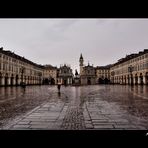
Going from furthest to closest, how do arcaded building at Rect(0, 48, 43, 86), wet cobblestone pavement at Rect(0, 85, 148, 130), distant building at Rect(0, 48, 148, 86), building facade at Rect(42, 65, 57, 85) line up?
building facade at Rect(42, 65, 57, 85) < distant building at Rect(0, 48, 148, 86) < arcaded building at Rect(0, 48, 43, 86) < wet cobblestone pavement at Rect(0, 85, 148, 130)

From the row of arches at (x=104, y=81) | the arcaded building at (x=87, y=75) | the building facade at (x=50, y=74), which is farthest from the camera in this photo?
the row of arches at (x=104, y=81)

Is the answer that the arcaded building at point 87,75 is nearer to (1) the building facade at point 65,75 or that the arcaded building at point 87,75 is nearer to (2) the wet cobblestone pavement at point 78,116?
(1) the building facade at point 65,75

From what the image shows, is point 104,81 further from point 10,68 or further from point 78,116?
point 78,116

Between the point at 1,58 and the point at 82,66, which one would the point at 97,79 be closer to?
the point at 82,66

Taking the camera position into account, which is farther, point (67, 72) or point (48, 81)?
point (48, 81)

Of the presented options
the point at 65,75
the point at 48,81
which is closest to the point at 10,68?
the point at 65,75

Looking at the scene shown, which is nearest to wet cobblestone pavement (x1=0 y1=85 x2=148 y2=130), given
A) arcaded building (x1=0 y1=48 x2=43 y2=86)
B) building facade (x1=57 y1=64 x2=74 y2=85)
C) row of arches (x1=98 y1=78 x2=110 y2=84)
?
arcaded building (x1=0 y1=48 x2=43 y2=86)

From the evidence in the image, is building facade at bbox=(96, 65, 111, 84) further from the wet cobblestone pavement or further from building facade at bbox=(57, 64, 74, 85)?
the wet cobblestone pavement

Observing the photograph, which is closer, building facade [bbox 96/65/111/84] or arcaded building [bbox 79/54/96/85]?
arcaded building [bbox 79/54/96/85]

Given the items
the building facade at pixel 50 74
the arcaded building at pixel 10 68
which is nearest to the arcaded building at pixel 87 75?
the building facade at pixel 50 74

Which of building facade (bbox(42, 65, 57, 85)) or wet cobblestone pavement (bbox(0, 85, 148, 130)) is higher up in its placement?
building facade (bbox(42, 65, 57, 85))
